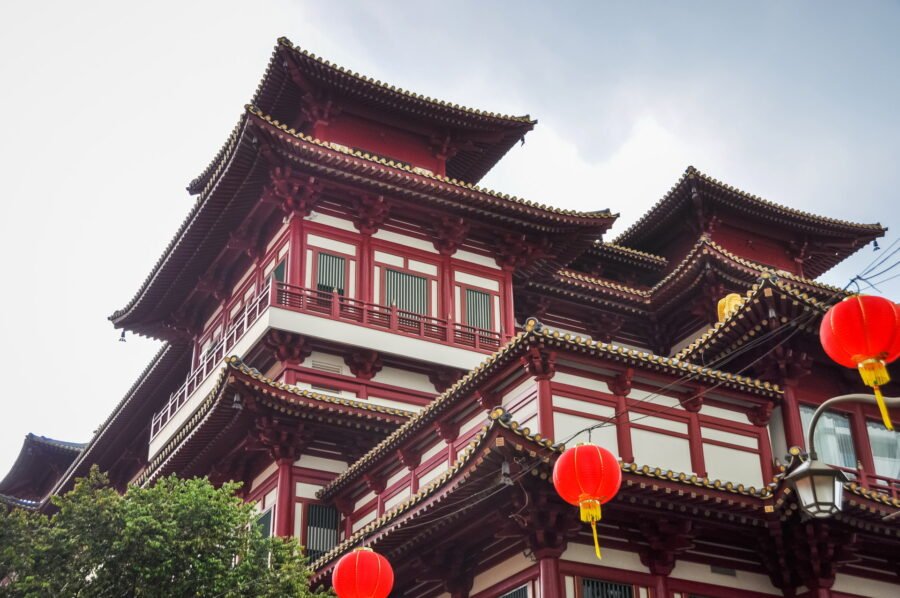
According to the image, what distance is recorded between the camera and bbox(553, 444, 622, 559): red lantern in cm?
1644

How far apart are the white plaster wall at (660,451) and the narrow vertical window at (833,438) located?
10.7 ft

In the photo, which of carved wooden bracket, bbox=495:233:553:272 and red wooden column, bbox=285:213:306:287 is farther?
carved wooden bracket, bbox=495:233:553:272

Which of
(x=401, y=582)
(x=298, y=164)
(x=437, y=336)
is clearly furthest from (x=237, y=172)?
(x=401, y=582)

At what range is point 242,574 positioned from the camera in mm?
19391

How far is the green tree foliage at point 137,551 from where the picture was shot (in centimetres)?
1869

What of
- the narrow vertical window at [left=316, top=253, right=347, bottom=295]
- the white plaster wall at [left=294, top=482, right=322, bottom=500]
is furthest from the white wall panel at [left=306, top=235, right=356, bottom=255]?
the white plaster wall at [left=294, top=482, right=322, bottom=500]

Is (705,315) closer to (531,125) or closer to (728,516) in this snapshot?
(531,125)

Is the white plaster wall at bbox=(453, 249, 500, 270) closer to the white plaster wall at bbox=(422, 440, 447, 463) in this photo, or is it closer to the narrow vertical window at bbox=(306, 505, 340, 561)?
the narrow vertical window at bbox=(306, 505, 340, 561)

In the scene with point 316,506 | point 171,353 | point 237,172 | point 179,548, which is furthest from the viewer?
point 171,353

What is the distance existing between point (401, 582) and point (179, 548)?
17.3 ft

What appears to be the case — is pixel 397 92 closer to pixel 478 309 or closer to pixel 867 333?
pixel 478 309

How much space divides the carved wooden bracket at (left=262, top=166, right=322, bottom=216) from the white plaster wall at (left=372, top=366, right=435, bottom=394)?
4889mm

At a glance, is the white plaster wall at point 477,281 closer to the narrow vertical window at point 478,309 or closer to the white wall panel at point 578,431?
the narrow vertical window at point 478,309

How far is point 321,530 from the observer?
2581 centimetres
